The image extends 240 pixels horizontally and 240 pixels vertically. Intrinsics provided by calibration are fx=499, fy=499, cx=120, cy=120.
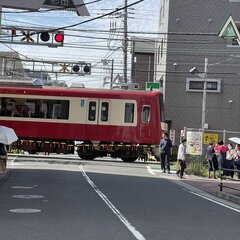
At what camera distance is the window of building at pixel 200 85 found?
37.8 m

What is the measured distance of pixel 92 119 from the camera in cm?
2939

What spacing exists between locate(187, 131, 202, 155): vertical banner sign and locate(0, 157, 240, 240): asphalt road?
30.5 ft

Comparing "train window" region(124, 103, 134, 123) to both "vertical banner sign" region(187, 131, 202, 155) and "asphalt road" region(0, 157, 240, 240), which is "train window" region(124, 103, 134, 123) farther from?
"asphalt road" region(0, 157, 240, 240)

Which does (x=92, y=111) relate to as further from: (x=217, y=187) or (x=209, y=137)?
(x=217, y=187)

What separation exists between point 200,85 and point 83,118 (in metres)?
12.8

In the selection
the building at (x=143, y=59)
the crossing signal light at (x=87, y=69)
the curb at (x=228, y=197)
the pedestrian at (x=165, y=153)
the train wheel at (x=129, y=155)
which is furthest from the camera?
the building at (x=143, y=59)

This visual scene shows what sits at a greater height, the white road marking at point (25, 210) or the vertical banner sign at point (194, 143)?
the vertical banner sign at point (194, 143)

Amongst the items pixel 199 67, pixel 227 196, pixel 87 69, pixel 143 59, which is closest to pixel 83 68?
pixel 87 69

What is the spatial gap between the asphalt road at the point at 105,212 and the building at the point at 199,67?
20.5 metres

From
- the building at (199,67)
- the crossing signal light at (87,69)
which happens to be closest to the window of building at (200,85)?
the building at (199,67)

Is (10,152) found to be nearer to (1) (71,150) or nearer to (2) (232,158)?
(1) (71,150)

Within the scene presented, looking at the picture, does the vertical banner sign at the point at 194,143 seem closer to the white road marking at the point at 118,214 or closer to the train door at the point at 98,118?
the train door at the point at 98,118

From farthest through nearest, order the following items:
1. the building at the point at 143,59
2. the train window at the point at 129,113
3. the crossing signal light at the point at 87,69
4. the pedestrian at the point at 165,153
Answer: the building at the point at 143,59
the crossing signal light at the point at 87,69
the train window at the point at 129,113
the pedestrian at the point at 165,153

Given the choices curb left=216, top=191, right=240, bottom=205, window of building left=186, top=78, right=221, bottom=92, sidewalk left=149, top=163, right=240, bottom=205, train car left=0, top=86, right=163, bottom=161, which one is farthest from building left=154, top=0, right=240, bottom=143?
curb left=216, top=191, right=240, bottom=205
